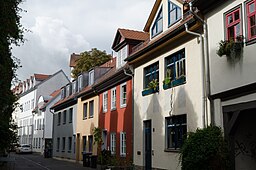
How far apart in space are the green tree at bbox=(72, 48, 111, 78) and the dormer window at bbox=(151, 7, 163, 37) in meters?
26.2

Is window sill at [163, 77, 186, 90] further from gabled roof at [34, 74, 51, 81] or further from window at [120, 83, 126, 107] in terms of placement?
gabled roof at [34, 74, 51, 81]

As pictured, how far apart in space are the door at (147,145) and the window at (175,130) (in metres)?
2.03

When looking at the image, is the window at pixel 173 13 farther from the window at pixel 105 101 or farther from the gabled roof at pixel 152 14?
the window at pixel 105 101

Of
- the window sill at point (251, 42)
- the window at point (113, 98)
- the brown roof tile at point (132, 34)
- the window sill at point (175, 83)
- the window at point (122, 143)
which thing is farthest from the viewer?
the window at point (113, 98)

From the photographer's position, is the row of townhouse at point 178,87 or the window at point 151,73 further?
the window at point 151,73

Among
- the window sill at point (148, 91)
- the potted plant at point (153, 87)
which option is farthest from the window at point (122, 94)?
the potted plant at point (153, 87)

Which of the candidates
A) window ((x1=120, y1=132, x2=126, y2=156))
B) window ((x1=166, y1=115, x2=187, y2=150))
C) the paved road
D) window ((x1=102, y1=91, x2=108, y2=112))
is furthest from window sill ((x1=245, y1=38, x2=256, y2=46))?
the paved road

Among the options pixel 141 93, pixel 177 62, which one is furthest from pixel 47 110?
Result: pixel 177 62

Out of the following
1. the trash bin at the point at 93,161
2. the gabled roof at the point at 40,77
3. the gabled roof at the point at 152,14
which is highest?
the gabled roof at the point at 40,77

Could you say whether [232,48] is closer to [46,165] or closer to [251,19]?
[251,19]

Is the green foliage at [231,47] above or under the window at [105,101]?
above

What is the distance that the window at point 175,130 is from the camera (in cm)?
1567

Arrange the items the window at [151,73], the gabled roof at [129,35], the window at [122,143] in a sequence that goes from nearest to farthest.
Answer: the window at [151,73] < the window at [122,143] < the gabled roof at [129,35]

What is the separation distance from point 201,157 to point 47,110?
1717 inches
